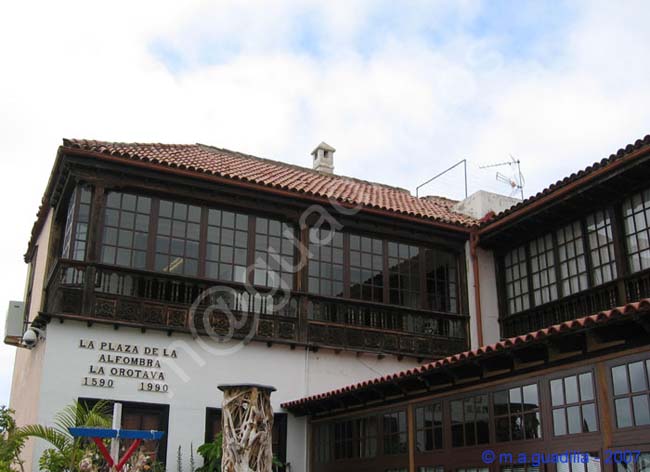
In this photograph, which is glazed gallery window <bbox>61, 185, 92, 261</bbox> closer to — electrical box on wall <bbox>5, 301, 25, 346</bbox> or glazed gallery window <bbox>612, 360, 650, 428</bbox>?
electrical box on wall <bbox>5, 301, 25, 346</bbox>

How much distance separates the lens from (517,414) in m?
9.89

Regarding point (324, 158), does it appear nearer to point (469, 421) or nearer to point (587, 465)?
point (469, 421)

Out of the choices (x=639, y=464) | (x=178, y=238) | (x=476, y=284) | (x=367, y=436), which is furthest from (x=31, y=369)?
(x=639, y=464)

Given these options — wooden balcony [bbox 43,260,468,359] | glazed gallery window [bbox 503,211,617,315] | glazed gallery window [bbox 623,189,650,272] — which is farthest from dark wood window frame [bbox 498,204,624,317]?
wooden balcony [bbox 43,260,468,359]

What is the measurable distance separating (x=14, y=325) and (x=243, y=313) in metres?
5.47

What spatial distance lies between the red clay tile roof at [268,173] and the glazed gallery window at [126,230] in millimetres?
821

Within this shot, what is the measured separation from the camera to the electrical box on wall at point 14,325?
647 inches

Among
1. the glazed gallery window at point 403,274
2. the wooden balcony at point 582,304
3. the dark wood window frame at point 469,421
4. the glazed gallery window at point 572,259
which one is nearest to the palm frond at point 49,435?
the dark wood window frame at point 469,421

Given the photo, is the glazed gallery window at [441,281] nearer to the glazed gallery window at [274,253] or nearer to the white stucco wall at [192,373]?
the white stucco wall at [192,373]

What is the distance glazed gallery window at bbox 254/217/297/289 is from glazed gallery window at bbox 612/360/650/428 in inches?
306

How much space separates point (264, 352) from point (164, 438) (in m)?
2.44

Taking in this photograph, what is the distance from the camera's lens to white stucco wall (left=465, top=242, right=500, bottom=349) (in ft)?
54.2

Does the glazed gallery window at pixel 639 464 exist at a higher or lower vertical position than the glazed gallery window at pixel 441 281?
lower

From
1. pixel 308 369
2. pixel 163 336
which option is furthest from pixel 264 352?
pixel 163 336
